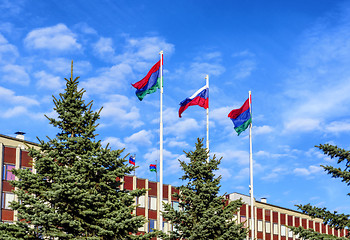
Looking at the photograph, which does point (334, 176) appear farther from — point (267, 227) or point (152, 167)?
point (267, 227)

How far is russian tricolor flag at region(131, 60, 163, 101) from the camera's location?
3762 cm

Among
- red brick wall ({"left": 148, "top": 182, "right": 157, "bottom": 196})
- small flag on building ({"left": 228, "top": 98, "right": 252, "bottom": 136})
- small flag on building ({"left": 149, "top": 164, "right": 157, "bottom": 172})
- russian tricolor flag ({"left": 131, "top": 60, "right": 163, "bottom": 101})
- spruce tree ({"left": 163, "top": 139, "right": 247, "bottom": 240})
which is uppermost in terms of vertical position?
russian tricolor flag ({"left": 131, "top": 60, "right": 163, "bottom": 101})

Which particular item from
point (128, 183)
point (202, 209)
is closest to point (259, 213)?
point (128, 183)

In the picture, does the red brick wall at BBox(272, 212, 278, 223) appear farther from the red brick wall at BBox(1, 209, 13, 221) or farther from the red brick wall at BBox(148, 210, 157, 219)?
the red brick wall at BBox(1, 209, 13, 221)

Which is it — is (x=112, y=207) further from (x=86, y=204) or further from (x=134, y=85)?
(x=134, y=85)

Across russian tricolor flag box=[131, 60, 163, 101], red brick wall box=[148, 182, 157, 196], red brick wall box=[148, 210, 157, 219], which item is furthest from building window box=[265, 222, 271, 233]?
russian tricolor flag box=[131, 60, 163, 101]

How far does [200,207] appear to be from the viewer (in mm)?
36438

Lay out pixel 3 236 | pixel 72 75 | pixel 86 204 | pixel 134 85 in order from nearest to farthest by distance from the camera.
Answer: pixel 3 236
pixel 86 204
pixel 72 75
pixel 134 85

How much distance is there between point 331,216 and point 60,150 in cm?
1489

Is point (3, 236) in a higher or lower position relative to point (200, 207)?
lower

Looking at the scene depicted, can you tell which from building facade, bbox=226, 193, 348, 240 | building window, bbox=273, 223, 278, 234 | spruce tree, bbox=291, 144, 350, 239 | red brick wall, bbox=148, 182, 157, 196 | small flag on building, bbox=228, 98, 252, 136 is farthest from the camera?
building window, bbox=273, 223, 278, 234

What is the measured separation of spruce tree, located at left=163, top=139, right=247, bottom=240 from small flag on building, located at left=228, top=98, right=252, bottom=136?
5684 mm

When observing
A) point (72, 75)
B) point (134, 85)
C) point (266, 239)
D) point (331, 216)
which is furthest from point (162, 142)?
point (266, 239)

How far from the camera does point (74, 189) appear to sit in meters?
27.0
